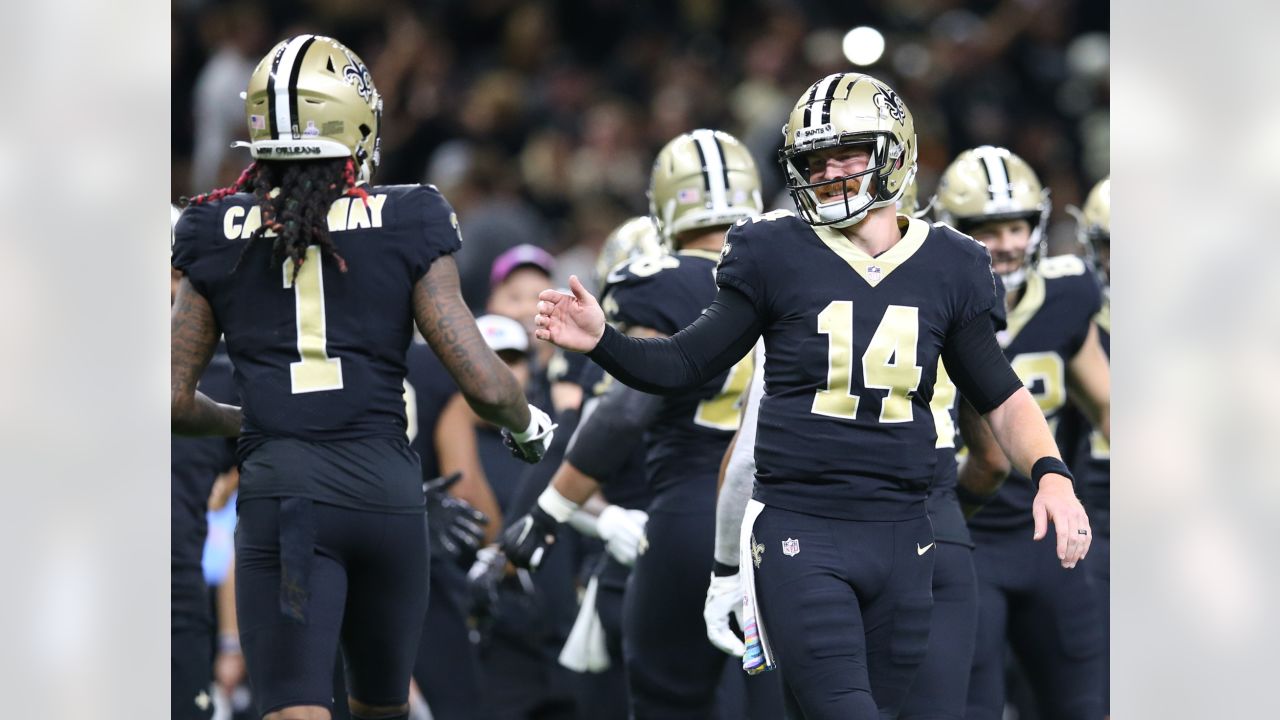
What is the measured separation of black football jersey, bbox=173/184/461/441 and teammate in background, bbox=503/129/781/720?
3.28 ft

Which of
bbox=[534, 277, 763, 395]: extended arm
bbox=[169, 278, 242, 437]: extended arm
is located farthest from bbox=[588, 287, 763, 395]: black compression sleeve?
bbox=[169, 278, 242, 437]: extended arm

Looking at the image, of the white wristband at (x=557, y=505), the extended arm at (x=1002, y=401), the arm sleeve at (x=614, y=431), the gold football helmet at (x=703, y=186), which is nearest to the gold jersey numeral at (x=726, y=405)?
the arm sleeve at (x=614, y=431)

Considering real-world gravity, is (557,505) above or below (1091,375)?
below

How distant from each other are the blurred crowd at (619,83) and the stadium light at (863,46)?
7 cm

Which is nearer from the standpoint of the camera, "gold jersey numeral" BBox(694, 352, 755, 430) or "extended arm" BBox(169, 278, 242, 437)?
"extended arm" BBox(169, 278, 242, 437)

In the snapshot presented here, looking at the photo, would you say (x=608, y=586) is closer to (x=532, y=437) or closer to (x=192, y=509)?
(x=192, y=509)

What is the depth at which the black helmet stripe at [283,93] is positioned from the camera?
14.1 feet

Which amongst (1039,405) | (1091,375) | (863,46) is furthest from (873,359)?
(863,46)

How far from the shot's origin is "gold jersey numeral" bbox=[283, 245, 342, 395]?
4.21 m

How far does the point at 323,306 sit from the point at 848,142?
1.28 metres

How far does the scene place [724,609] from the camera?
179 inches

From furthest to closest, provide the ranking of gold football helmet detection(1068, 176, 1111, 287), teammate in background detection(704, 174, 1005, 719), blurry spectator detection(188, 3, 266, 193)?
blurry spectator detection(188, 3, 266, 193) → gold football helmet detection(1068, 176, 1111, 287) → teammate in background detection(704, 174, 1005, 719)

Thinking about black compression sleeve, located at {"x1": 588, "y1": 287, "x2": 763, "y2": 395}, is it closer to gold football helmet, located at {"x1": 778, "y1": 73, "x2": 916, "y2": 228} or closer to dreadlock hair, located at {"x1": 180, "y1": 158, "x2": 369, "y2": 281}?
gold football helmet, located at {"x1": 778, "y1": 73, "x2": 916, "y2": 228}
